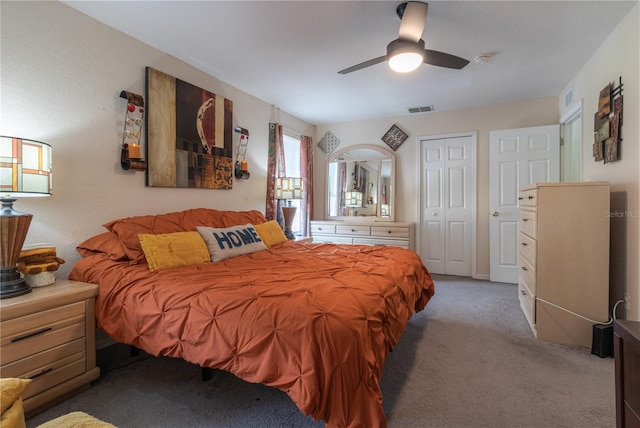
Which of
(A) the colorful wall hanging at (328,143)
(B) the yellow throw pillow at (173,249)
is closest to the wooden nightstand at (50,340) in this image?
(B) the yellow throw pillow at (173,249)

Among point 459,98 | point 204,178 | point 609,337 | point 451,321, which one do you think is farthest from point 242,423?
point 459,98

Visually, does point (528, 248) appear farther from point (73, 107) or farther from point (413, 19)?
point (73, 107)

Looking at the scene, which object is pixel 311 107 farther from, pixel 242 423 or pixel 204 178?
pixel 242 423

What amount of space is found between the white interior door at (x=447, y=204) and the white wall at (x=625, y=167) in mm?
1706

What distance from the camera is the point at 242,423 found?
1524 mm

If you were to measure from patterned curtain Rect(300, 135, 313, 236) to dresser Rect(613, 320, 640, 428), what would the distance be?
13.2 feet

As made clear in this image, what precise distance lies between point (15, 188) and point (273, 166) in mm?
2787

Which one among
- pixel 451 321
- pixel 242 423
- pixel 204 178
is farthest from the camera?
pixel 204 178

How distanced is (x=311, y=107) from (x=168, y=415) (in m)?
3.79

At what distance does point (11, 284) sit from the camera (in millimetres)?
1615

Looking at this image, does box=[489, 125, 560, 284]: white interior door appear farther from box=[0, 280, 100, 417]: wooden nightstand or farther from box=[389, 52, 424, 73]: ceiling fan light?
box=[0, 280, 100, 417]: wooden nightstand

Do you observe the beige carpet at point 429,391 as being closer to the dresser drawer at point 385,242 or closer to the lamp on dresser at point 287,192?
the dresser drawer at point 385,242

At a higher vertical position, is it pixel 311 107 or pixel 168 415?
pixel 311 107

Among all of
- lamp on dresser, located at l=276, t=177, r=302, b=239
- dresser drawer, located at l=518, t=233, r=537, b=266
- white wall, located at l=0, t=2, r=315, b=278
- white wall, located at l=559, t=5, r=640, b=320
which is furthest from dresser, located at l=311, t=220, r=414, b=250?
white wall, located at l=0, t=2, r=315, b=278
